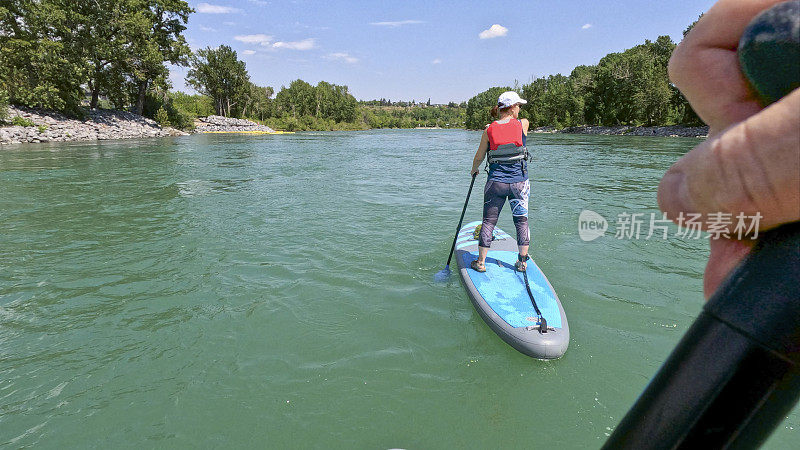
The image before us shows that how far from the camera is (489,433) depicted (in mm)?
3346

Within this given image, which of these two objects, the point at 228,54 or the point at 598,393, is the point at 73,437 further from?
the point at 228,54

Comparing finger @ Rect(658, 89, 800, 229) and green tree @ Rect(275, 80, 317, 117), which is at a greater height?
green tree @ Rect(275, 80, 317, 117)

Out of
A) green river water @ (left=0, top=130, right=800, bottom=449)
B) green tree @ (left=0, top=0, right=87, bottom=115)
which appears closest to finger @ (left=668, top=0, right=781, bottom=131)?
green river water @ (left=0, top=130, right=800, bottom=449)

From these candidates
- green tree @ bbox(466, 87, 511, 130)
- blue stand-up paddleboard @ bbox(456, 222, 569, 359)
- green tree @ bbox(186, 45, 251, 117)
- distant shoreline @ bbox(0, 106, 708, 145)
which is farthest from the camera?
green tree @ bbox(466, 87, 511, 130)

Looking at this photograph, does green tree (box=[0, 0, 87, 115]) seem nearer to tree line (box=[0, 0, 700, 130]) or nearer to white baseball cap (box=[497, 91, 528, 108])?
tree line (box=[0, 0, 700, 130])

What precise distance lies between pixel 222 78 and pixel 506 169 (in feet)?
314

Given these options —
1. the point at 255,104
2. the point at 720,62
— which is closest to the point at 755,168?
the point at 720,62

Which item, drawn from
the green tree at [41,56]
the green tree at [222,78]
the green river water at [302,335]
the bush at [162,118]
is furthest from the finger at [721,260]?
the green tree at [222,78]

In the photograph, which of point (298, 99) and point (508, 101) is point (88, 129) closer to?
point (508, 101)

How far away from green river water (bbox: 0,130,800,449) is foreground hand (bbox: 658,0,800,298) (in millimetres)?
3212

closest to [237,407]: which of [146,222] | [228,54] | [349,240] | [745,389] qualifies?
[745,389]

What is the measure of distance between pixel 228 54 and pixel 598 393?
97.7m

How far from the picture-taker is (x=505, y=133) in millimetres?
5438

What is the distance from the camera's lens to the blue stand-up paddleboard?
412 centimetres
